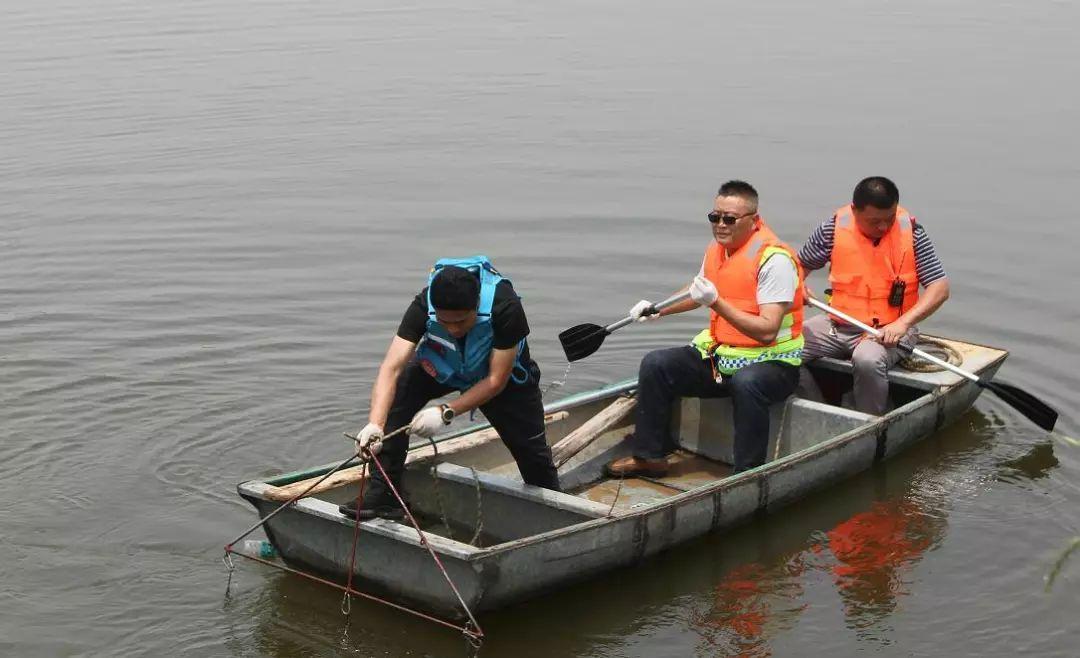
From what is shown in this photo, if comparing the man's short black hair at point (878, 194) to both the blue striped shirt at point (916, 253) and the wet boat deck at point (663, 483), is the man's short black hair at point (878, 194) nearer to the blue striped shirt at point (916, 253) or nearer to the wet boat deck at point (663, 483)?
the blue striped shirt at point (916, 253)

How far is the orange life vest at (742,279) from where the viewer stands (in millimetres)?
8367

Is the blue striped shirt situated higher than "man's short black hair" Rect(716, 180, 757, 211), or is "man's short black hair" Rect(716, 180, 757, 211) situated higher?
"man's short black hair" Rect(716, 180, 757, 211)

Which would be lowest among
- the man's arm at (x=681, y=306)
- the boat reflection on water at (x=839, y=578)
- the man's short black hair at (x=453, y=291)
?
the boat reflection on water at (x=839, y=578)

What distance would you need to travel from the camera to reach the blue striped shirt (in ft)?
31.1

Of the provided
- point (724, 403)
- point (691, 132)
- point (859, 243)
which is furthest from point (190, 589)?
point (691, 132)

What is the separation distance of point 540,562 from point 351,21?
19.7m

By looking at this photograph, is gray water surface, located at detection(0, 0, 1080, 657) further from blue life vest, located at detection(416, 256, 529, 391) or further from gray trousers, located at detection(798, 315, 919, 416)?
blue life vest, located at detection(416, 256, 529, 391)

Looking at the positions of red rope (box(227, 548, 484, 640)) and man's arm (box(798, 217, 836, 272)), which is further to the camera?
man's arm (box(798, 217, 836, 272))

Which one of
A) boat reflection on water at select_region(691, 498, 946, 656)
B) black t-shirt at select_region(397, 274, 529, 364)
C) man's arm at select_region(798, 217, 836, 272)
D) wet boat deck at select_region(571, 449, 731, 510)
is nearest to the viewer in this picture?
black t-shirt at select_region(397, 274, 529, 364)

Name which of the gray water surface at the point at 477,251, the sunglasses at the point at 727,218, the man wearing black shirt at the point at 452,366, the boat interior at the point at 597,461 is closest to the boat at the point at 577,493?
the boat interior at the point at 597,461

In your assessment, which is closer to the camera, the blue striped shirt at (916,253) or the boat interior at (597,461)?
the boat interior at (597,461)

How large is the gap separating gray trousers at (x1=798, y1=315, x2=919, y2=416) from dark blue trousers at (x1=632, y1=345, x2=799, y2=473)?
28.7 inches

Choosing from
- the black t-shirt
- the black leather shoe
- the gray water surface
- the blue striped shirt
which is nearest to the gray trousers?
the blue striped shirt

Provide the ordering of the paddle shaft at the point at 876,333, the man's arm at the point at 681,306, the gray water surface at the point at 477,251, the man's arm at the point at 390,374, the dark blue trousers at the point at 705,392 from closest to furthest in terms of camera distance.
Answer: the man's arm at the point at 390,374, the gray water surface at the point at 477,251, the dark blue trousers at the point at 705,392, the man's arm at the point at 681,306, the paddle shaft at the point at 876,333
